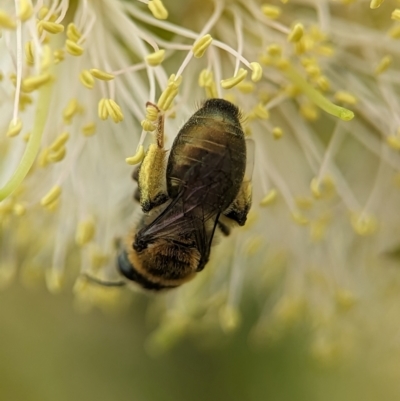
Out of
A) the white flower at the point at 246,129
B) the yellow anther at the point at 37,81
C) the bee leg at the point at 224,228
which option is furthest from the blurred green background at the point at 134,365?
the yellow anther at the point at 37,81

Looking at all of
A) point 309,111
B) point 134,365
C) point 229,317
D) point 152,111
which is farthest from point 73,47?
point 134,365

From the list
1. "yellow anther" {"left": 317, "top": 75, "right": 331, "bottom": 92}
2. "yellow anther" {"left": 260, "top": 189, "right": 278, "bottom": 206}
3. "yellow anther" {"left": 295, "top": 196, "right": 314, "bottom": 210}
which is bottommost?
"yellow anther" {"left": 295, "top": 196, "right": 314, "bottom": 210}

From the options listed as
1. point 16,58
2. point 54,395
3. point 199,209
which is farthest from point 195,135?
point 54,395

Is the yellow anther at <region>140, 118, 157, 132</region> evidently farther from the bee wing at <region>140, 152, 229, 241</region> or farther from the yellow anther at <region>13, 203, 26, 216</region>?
the yellow anther at <region>13, 203, 26, 216</region>

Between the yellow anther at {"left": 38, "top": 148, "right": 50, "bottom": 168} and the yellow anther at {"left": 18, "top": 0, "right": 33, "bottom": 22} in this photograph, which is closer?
the yellow anther at {"left": 18, "top": 0, "right": 33, "bottom": 22}

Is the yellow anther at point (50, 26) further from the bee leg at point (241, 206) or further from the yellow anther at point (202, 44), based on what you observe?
the bee leg at point (241, 206)

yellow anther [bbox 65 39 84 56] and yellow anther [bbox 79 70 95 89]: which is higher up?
yellow anther [bbox 65 39 84 56]

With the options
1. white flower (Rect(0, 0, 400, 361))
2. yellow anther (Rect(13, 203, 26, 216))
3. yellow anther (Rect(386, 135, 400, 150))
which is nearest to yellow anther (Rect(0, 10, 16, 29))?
white flower (Rect(0, 0, 400, 361))
